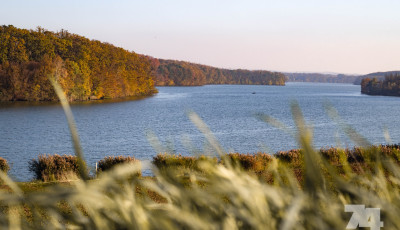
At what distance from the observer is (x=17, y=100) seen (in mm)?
69125

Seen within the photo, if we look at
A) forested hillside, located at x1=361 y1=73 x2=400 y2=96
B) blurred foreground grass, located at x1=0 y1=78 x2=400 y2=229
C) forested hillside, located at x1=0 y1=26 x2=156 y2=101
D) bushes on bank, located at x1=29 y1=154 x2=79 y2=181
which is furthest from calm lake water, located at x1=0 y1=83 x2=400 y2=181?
forested hillside, located at x1=361 y1=73 x2=400 y2=96

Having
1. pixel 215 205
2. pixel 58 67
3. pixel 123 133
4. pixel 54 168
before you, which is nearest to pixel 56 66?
pixel 58 67

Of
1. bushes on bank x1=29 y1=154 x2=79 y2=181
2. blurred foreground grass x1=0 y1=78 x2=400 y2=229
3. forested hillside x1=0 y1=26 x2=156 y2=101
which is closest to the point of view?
blurred foreground grass x1=0 y1=78 x2=400 y2=229

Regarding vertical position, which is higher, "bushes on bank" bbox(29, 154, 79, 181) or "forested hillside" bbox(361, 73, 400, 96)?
"bushes on bank" bbox(29, 154, 79, 181)

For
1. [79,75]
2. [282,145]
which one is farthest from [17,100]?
[282,145]

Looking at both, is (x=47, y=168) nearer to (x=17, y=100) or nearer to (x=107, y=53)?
(x=17, y=100)

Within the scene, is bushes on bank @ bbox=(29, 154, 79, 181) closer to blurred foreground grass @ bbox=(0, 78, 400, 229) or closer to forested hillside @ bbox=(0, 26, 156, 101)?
blurred foreground grass @ bbox=(0, 78, 400, 229)

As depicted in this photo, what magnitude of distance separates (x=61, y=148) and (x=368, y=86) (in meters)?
132

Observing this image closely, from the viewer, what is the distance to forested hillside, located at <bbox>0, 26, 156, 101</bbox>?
67250 millimetres

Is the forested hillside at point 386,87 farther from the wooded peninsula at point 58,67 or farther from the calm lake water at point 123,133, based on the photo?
the calm lake water at point 123,133

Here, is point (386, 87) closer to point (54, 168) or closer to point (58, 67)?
point (58, 67)

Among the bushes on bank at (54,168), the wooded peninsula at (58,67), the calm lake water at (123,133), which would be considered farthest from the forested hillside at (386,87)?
the bushes on bank at (54,168)

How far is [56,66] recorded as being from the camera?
68688mm

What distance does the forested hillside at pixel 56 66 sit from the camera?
6725 centimetres
